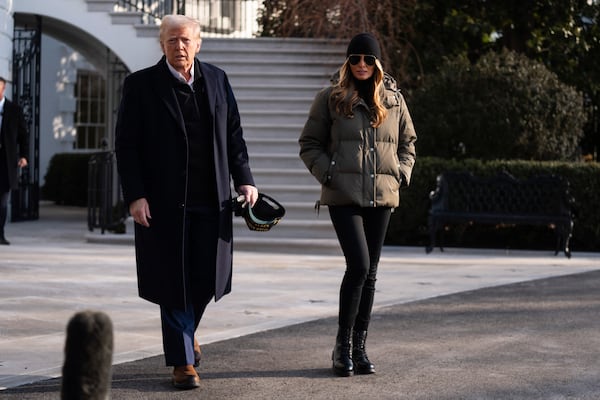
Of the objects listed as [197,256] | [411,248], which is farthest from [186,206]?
[411,248]

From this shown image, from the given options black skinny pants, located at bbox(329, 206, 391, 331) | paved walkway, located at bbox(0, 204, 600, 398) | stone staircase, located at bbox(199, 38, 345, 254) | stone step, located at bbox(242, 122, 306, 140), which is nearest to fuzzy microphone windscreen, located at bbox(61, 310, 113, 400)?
paved walkway, located at bbox(0, 204, 600, 398)

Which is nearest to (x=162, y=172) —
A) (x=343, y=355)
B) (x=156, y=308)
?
(x=343, y=355)

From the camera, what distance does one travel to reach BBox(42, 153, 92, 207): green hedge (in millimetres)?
22047

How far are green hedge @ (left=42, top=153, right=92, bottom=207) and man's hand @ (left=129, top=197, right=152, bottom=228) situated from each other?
1696cm

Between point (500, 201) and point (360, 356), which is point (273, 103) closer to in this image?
point (500, 201)

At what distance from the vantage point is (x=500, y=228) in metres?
14.2

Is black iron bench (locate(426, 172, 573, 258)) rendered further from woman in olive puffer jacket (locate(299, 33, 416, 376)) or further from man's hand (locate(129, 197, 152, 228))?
man's hand (locate(129, 197, 152, 228))

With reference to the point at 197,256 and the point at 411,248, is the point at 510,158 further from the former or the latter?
the point at 197,256

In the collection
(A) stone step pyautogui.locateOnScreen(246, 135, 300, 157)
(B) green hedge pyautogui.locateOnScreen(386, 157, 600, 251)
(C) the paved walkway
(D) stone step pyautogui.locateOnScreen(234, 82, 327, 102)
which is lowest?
(C) the paved walkway

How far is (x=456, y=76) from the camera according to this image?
14.5 metres

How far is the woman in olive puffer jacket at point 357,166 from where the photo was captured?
5.49 m

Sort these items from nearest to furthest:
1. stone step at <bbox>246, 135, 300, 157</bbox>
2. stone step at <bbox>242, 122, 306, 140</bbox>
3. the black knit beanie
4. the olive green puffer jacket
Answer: the black knit beanie, the olive green puffer jacket, stone step at <bbox>246, 135, 300, 157</bbox>, stone step at <bbox>242, 122, 306, 140</bbox>

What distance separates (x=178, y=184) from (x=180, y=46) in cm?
63

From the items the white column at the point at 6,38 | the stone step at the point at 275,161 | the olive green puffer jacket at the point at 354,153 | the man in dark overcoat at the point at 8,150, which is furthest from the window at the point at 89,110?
the olive green puffer jacket at the point at 354,153
